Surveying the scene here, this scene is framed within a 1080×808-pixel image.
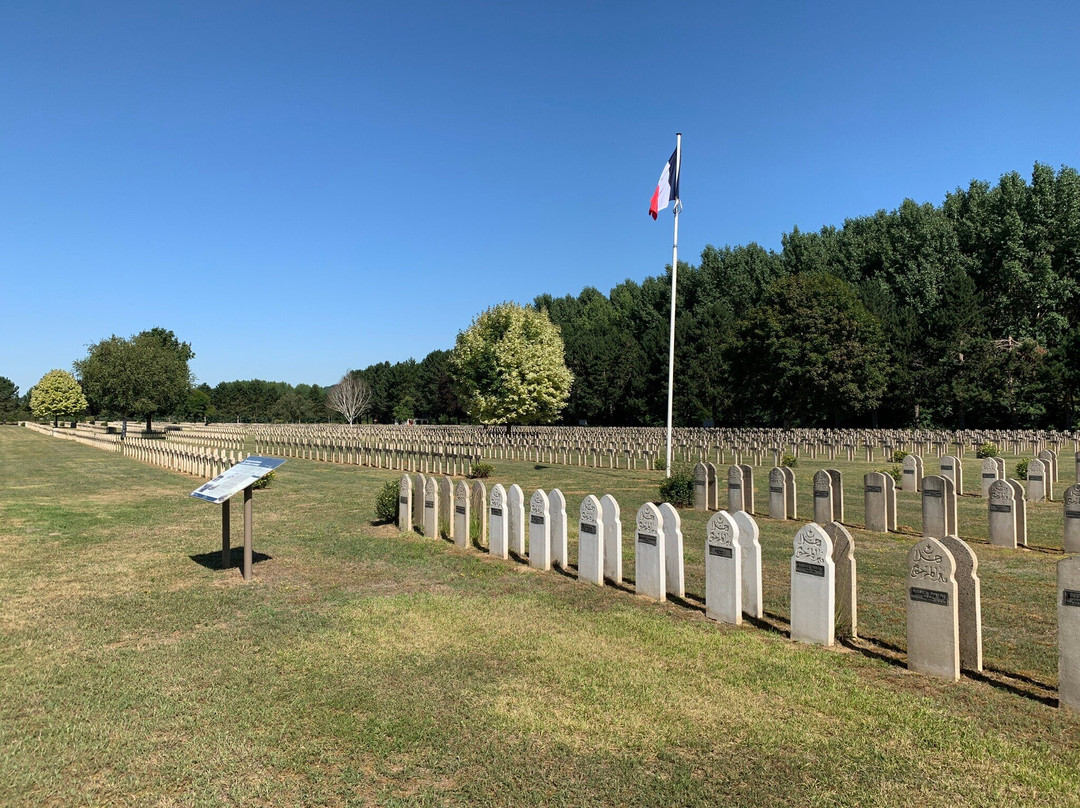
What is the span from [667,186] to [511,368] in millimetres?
27840

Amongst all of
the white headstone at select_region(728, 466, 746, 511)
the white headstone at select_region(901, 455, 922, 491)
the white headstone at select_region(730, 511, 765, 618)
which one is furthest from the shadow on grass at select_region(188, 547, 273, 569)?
the white headstone at select_region(901, 455, 922, 491)

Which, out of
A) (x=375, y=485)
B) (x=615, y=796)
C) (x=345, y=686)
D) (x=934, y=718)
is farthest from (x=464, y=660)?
(x=375, y=485)

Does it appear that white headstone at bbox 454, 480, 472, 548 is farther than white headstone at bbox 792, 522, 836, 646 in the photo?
Yes

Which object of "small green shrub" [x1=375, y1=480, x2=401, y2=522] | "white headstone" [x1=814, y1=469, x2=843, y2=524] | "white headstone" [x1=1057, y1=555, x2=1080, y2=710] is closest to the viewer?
"white headstone" [x1=1057, y1=555, x2=1080, y2=710]

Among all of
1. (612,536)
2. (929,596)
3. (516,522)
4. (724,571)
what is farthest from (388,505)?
(929,596)

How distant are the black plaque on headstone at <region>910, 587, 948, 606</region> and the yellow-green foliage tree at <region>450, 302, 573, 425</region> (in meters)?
39.7

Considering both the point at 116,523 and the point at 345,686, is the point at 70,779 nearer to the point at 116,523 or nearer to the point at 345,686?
the point at 345,686

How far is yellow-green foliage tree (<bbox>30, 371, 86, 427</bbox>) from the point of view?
82438 millimetres

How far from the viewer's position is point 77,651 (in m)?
6.16

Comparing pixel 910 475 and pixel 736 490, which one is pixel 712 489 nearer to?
pixel 736 490

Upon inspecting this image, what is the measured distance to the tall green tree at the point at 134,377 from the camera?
48.9 meters

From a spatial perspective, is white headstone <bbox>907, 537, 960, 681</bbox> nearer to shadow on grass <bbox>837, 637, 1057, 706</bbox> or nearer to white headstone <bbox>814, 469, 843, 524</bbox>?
shadow on grass <bbox>837, 637, 1057, 706</bbox>

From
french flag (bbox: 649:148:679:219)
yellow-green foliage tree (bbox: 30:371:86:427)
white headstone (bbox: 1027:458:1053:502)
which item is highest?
french flag (bbox: 649:148:679:219)

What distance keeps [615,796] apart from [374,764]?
4.73 ft
